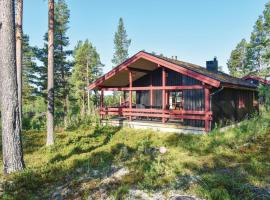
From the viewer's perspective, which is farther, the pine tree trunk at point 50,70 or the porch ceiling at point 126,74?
the porch ceiling at point 126,74

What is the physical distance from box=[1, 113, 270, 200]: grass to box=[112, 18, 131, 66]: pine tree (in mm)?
34571

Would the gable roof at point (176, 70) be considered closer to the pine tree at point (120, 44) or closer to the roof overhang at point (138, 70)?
the roof overhang at point (138, 70)

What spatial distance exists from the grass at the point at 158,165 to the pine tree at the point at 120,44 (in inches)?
1361

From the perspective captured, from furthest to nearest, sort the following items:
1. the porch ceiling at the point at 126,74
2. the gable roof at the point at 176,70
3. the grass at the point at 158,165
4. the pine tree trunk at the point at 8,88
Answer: the porch ceiling at the point at 126,74
the gable roof at the point at 176,70
the pine tree trunk at the point at 8,88
the grass at the point at 158,165

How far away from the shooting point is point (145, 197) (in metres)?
4.23

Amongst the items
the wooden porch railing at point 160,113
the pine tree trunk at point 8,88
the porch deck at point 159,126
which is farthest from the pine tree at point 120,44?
the pine tree trunk at point 8,88

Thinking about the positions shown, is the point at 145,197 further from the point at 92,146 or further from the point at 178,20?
the point at 178,20

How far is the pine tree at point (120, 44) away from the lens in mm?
43156

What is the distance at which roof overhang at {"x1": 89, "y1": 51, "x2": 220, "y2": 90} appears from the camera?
10242mm

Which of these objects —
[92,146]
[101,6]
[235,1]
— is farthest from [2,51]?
[235,1]

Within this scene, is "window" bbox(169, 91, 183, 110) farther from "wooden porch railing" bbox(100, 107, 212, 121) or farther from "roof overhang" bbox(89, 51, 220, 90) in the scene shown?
"roof overhang" bbox(89, 51, 220, 90)

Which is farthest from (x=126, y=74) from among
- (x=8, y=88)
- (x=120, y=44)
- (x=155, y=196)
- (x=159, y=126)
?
(x=120, y=44)

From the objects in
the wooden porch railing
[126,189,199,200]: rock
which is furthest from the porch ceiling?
[126,189,199,200]: rock

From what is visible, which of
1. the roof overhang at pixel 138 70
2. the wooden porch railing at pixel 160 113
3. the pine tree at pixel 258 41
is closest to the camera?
the roof overhang at pixel 138 70
